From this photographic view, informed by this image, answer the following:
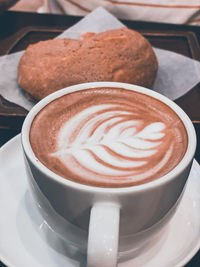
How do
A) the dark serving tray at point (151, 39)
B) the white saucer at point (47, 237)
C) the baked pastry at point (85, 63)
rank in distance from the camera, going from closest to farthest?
the white saucer at point (47, 237) → the baked pastry at point (85, 63) → the dark serving tray at point (151, 39)

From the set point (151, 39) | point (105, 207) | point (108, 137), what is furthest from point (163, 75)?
point (105, 207)

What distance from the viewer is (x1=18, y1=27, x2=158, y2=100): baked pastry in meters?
0.95

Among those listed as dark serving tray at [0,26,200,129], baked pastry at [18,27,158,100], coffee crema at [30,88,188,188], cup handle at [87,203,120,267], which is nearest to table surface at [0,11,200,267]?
dark serving tray at [0,26,200,129]

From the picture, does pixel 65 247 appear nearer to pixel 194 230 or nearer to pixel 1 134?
pixel 194 230

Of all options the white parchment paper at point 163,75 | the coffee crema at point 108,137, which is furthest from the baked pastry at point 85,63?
the coffee crema at point 108,137

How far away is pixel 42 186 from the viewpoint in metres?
0.48

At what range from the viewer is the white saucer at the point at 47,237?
52 cm

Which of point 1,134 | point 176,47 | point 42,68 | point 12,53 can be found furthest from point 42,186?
point 176,47

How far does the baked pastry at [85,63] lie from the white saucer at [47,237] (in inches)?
14.8

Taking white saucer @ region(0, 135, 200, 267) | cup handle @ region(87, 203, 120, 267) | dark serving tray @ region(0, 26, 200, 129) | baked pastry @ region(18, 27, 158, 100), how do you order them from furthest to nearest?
dark serving tray @ region(0, 26, 200, 129) < baked pastry @ region(18, 27, 158, 100) < white saucer @ region(0, 135, 200, 267) < cup handle @ region(87, 203, 120, 267)

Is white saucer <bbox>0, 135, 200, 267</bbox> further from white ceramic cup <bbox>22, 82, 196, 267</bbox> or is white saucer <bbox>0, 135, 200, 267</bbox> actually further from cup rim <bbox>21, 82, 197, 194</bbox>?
cup rim <bbox>21, 82, 197, 194</bbox>

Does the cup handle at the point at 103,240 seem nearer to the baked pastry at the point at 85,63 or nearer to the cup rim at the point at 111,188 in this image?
the cup rim at the point at 111,188

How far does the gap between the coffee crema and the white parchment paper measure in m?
0.40

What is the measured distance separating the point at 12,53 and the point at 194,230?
32.4 inches
